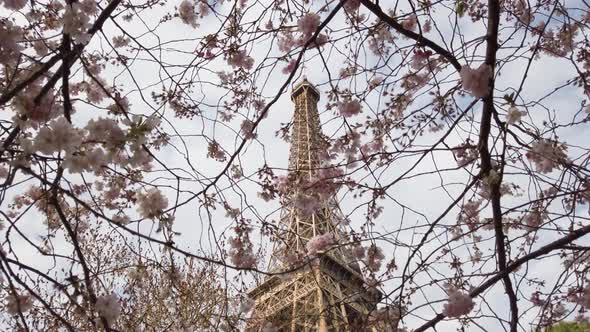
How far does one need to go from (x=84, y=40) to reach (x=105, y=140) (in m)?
0.37

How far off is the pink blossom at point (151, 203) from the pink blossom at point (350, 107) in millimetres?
1292

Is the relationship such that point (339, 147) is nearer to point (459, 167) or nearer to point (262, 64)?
point (262, 64)

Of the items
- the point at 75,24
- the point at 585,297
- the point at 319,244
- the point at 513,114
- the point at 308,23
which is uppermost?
the point at 308,23

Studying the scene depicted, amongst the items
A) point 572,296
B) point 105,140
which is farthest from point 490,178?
point 105,140

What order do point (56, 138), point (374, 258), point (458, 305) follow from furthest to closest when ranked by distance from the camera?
point (374, 258) → point (458, 305) → point (56, 138)

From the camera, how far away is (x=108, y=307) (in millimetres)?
1769

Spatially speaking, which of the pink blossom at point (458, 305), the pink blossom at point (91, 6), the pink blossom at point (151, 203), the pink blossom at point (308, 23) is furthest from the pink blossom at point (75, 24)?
the pink blossom at point (458, 305)

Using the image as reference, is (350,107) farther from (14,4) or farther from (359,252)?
(14,4)

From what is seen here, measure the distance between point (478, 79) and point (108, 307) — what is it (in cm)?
153

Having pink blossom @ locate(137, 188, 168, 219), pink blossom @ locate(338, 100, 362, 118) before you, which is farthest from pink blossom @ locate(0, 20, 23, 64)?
pink blossom @ locate(338, 100, 362, 118)

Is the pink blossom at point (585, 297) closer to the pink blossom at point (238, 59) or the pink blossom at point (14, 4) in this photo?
the pink blossom at point (238, 59)

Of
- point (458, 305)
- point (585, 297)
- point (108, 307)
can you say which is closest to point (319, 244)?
point (458, 305)

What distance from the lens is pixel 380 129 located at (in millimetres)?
3203

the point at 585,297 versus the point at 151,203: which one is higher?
the point at 151,203
